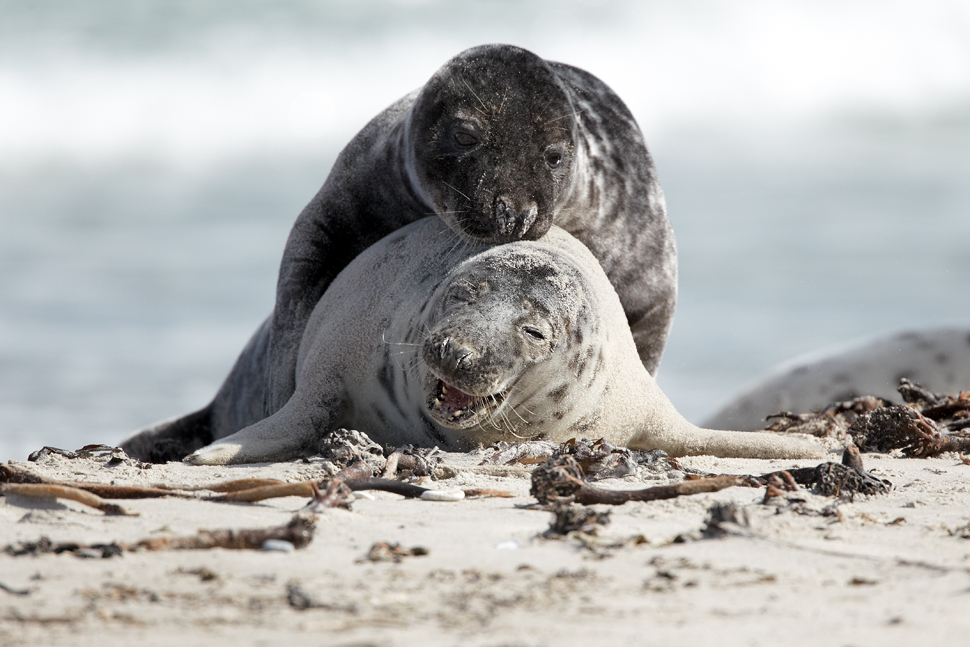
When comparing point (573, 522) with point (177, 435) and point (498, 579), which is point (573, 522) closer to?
point (498, 579)

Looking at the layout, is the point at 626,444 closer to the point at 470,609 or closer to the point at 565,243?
the point at 565,243

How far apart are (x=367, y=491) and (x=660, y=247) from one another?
2849 mm

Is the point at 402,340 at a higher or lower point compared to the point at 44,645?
higher

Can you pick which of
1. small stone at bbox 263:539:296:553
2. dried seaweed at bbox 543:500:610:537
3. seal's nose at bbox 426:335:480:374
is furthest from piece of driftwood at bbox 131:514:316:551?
seal's nose at bbox 426:335:480:374

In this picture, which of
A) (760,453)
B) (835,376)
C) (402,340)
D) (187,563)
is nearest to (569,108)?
(402,340)

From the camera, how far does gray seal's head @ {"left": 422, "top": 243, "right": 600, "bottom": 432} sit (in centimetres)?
366

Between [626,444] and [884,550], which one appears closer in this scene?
[884,550]

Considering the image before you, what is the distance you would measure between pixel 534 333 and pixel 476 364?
13.1 inches

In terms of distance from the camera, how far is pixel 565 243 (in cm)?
459

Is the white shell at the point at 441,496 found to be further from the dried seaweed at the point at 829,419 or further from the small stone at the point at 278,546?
the dried seaweed at the point at 829,419

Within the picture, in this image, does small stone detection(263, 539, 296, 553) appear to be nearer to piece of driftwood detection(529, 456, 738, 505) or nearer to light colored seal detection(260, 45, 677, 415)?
piece of driftwood detection(529, 456, 738, 505)

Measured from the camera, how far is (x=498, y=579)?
2.06m

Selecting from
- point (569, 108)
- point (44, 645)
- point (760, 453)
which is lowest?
point (44, 645)

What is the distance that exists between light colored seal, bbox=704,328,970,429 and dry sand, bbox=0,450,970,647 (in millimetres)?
4699
